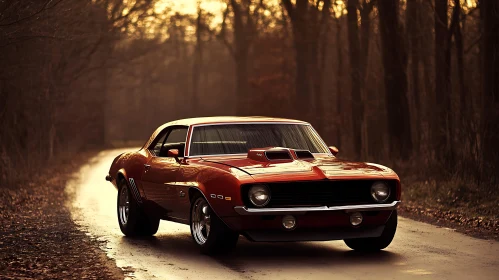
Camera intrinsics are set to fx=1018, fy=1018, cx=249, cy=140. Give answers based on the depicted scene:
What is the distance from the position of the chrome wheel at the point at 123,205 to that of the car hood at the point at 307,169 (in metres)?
2.56

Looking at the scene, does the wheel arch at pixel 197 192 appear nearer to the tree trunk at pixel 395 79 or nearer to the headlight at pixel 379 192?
the headlight at pixel 379 192

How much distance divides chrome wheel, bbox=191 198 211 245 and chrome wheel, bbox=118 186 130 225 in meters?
2.40

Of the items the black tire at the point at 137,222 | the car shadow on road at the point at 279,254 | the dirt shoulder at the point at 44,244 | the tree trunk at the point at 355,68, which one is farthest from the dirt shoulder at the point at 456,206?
the tree trunk at the point at 355,68

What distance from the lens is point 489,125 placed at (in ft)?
62.4

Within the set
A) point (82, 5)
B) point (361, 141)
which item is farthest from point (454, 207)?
point (361, 141)

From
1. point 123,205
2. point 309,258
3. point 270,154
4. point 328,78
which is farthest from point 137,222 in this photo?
point 328,78

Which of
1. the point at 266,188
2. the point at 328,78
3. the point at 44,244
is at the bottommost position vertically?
the point at 44,244

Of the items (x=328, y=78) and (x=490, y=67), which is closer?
(x=490, y=67)

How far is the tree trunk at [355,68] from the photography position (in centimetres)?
3206

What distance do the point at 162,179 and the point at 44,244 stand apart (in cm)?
173

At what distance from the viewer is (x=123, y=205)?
14031mm

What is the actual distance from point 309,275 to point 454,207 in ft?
26.8

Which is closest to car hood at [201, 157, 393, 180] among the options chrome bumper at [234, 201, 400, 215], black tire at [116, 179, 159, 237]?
chrome bumper at [234, 201, 400, 215]

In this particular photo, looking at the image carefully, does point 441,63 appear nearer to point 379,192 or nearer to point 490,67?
point 490,67
